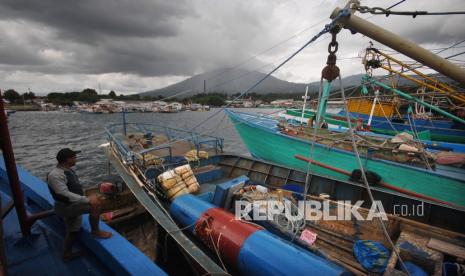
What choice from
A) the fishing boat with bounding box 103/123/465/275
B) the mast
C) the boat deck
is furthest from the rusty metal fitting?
the boat deck

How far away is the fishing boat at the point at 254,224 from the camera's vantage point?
3980 millimetres

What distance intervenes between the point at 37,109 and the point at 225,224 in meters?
148

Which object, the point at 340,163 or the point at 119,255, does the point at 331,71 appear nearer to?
the point at 119,255

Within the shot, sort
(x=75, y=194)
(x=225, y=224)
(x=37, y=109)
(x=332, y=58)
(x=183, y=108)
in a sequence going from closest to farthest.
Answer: (x=332, y=58), (x=75, y=194), (x=225, y=224), (x=37, y=109), (x=183, y=108)

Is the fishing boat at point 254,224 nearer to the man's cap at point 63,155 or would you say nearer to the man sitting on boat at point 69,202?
the man sitting on boat at point 69,202

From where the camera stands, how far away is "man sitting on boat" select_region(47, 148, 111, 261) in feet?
10.6

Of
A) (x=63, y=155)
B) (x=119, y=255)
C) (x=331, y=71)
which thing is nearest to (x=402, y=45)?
(x=331, y=71)

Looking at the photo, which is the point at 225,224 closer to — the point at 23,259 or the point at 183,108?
the point at 23,259

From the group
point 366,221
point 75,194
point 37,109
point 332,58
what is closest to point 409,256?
point 366,221

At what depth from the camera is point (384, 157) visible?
870 cm

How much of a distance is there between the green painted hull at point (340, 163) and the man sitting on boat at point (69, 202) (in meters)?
8.54

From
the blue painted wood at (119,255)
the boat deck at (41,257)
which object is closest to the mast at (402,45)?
the blue painted wood at (119,255)

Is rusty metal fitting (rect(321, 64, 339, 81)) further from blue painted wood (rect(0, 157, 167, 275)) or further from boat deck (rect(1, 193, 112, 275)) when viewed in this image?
boat deck (rect(1, 193, 112, 275))

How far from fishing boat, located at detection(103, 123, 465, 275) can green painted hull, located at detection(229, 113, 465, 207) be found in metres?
1.80
